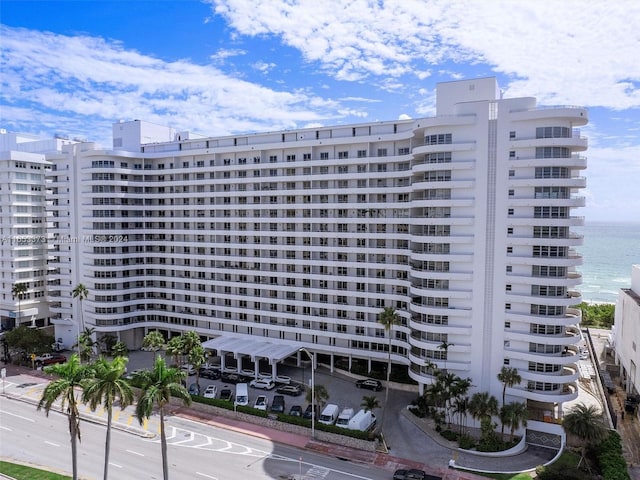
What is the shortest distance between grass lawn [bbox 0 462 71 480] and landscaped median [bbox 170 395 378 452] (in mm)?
12710

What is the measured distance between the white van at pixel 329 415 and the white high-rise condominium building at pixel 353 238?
1101cm

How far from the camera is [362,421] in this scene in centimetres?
5044

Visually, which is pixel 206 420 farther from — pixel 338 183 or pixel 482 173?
pixel 482 173

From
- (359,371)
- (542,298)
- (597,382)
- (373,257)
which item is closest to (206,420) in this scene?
(359,371)

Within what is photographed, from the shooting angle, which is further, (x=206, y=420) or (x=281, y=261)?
(x=281, y=261)

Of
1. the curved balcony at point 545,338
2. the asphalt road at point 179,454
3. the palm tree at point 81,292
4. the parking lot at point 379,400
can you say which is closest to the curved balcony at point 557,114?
the curved balcony at point 545,338

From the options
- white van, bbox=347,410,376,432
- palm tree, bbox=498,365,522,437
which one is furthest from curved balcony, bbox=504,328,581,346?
white van, bbox=347,410,376,432

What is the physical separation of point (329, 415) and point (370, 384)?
1189 cm

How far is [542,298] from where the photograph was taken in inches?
2008

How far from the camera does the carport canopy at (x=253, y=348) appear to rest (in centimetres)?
6556

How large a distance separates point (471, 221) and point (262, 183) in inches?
1290

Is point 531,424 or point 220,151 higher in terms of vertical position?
point 220,151

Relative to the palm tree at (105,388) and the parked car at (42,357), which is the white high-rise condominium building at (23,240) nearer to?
the parked car at (42,357)

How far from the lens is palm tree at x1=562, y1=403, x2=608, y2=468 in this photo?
136 ft
